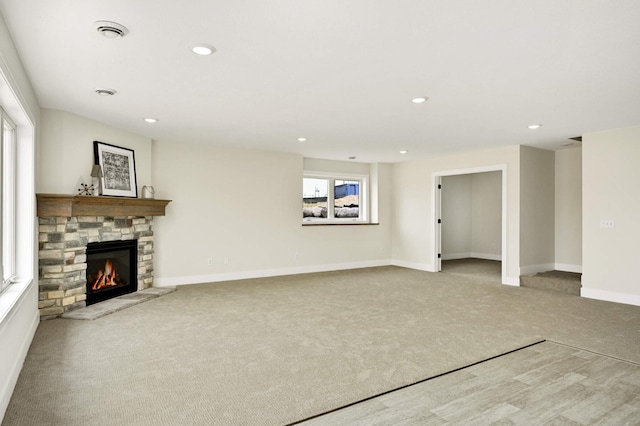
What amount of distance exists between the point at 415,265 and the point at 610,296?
3567 mm

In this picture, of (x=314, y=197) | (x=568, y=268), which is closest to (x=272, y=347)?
(x=314, y=197)

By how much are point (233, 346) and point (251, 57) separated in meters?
2.42

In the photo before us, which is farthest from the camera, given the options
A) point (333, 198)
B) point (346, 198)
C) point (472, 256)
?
point (472, 256)

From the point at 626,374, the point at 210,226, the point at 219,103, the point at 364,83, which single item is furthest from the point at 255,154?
the point at 626,374

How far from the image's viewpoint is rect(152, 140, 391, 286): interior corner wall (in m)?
6.27

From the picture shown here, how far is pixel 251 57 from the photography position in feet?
9.59

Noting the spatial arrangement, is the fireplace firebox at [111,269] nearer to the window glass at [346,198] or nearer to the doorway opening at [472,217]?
the window glass at [346,198]

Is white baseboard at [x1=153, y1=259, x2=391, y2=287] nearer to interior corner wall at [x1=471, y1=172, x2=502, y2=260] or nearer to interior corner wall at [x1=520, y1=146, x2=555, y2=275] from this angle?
interior corner wall at [x1=471, y1=172, x2=502, y2=260]

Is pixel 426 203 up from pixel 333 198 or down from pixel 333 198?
down

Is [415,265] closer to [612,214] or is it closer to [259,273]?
[259,273]

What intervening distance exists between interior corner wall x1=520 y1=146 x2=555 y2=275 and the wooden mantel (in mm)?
5669

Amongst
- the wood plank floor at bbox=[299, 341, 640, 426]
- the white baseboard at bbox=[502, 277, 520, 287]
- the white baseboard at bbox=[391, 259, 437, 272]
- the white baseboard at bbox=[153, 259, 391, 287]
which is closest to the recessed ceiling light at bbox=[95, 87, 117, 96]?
the white baseboard at bbox=[153, 259, 391, 287]

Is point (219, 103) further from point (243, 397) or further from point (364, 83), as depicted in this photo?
point (243, 397)

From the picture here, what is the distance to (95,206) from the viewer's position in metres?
4.75
